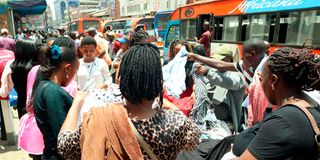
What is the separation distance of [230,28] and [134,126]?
28.8ft

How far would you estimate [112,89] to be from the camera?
6.73ft

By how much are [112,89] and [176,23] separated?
433 inches

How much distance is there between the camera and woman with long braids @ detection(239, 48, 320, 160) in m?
1.40

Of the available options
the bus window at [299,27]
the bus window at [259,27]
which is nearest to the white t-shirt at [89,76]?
the bus window at [299,27]

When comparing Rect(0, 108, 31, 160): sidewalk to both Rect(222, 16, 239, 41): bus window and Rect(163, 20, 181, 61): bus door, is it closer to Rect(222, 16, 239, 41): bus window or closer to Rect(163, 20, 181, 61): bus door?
Rect(222, 16, 239, 41): bus window

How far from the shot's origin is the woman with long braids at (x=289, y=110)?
1.40 meters

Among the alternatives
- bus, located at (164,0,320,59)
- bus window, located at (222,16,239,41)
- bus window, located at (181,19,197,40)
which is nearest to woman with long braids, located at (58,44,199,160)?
bus, located at (164,0,320,59)

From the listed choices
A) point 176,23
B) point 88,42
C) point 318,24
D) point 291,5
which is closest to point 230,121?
point 88,42

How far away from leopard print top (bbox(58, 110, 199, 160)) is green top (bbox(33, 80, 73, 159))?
524mm

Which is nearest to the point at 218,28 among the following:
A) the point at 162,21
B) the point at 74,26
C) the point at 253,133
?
the point at 253,133

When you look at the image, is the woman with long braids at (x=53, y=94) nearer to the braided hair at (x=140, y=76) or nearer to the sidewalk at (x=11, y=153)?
the braided hair at (x=140, y=76)

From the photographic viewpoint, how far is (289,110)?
4.84ft

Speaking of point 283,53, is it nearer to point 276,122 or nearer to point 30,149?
point 276,122

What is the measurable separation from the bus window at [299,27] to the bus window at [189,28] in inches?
170
